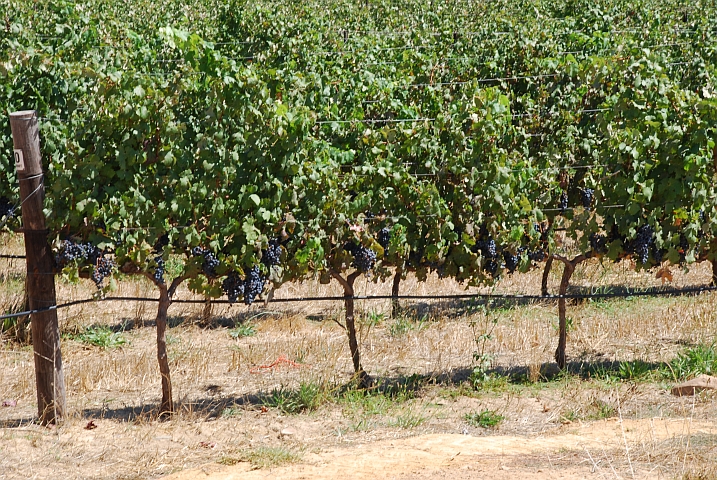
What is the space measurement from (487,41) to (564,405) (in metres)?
6.11

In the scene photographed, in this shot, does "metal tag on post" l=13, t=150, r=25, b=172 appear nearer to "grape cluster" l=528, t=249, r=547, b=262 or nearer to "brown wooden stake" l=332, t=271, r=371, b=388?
"brown wooden stake" l=332, t=271, r=371, b=388

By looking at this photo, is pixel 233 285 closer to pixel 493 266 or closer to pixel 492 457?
pixel 493 266

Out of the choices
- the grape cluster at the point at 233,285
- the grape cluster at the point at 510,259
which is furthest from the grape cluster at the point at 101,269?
the grape cluster at the point at 510,259

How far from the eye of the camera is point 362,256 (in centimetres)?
634

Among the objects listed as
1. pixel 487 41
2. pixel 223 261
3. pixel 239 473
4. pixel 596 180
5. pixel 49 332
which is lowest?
pixel 239 473

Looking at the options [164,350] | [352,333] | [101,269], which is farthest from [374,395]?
[101,269]

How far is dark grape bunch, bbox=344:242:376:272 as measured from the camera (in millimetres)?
6328

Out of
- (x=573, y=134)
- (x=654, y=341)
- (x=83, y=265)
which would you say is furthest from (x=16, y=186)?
(x=654, y=341)

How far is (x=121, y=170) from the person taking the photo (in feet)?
19.3

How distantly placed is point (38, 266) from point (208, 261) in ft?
3.61

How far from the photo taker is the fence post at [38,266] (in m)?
5.84

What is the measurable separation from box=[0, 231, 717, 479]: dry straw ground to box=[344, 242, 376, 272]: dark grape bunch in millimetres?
912

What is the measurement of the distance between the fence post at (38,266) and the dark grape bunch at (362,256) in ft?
6.58

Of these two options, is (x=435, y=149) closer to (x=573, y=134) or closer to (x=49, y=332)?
(x=573, y=134)
